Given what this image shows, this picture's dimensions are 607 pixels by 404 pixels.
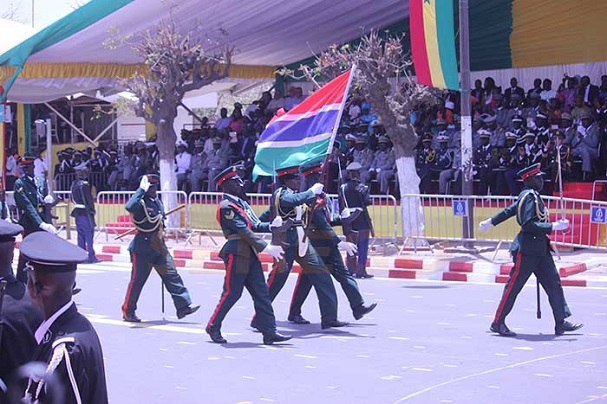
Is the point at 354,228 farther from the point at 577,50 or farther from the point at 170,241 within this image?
the point at 577,50

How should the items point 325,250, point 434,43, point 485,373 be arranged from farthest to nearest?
point 434,43 → point 325,250 → point 485,373

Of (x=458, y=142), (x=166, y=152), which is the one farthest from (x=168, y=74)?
(x=458, y=142)

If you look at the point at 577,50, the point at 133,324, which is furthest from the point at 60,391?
the point at 577,50

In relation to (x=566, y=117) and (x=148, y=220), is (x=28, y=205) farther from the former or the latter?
(x=566, y=117)

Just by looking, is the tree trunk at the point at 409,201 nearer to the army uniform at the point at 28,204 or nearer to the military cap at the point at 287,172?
the army uniform at the point at 28,204

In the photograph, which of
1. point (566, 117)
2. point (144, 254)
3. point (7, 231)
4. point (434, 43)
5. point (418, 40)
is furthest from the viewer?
point (566, 117)

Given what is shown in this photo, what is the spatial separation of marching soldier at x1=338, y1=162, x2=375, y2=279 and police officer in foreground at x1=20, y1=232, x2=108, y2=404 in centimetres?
1224

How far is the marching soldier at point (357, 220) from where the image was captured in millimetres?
16578

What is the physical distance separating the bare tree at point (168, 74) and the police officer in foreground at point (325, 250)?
1055cm

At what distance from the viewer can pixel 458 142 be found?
71.7 feet

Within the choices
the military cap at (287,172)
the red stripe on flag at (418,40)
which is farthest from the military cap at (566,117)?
the military cap at (287,172)

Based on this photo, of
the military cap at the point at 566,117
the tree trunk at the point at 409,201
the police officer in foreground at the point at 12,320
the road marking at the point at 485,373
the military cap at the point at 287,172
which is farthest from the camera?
the military cap at the point at 566,117

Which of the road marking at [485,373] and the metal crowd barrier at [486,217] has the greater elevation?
the metal crowd barrier at [486,217]

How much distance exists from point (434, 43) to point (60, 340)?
14.2 m
